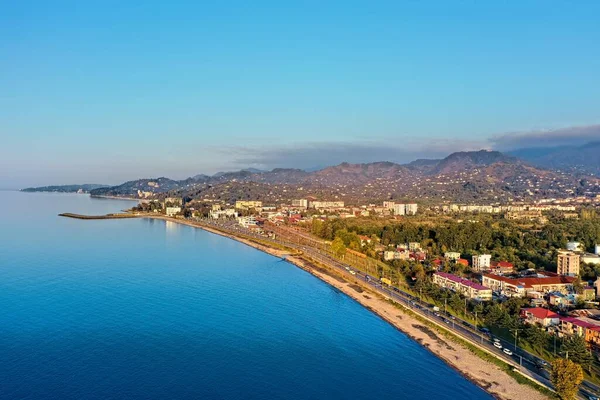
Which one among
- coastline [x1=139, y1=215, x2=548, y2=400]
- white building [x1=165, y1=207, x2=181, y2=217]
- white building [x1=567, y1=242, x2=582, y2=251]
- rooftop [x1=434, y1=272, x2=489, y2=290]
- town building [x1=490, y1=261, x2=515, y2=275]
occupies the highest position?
white building [x1=165, y1=207, x2=181, y2=217]

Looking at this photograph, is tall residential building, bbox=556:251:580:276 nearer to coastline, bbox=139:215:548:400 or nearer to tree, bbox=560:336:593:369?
coastline, bbox=139:215:548:400

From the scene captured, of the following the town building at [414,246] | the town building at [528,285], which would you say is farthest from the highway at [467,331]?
the town building at [414,246]

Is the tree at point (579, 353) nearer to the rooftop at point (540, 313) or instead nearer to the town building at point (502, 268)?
the rooftop at point (540, 313)

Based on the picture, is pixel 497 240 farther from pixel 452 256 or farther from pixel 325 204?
pixel 325 204

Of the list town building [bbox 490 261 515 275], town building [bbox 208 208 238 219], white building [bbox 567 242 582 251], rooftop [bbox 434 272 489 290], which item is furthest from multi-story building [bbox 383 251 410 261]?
town building [bbox 208 208 238 219]

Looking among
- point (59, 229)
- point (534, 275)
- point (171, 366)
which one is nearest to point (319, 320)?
point (171, 366)

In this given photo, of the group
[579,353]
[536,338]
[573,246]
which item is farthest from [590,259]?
[579,353]
